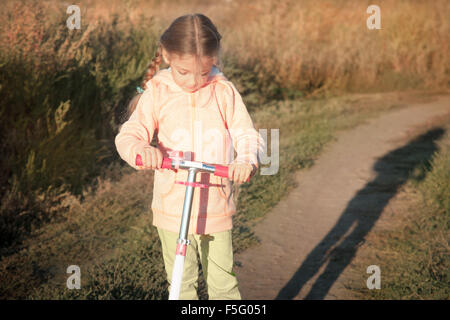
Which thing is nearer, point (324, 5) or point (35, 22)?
point (35, 22)

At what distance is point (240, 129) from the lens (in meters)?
2.51

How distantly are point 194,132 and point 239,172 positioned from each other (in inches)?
17.8

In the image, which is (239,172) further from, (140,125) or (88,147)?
(88,147)

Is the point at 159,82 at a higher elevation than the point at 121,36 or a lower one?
lower

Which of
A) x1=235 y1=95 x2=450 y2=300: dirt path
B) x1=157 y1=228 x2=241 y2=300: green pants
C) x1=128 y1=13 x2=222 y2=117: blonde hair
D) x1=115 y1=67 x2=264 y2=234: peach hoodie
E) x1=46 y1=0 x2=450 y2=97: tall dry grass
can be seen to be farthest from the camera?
x1=46 y1=0 x2=450 y2=97: tall dry grass

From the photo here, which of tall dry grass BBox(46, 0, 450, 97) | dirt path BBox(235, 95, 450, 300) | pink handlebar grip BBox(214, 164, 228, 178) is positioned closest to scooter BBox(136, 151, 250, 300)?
pink handlebar grip BBox(214, 164, 228, 178)

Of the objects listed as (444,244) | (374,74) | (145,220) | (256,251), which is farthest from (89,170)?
(374,74)

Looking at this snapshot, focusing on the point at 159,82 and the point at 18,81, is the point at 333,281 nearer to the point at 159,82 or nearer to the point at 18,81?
the point at 159,82

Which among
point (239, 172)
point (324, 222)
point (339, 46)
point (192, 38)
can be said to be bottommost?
point (324, 222)

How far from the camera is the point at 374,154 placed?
7.66 m

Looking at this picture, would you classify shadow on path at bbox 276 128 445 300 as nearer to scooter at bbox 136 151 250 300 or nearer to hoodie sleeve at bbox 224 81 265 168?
hoodie sleeve at bbox 224 81 265 168

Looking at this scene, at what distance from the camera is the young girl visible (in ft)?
7.89

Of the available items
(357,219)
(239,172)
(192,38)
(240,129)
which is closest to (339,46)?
(357,219)

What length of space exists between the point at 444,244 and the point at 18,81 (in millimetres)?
4221
